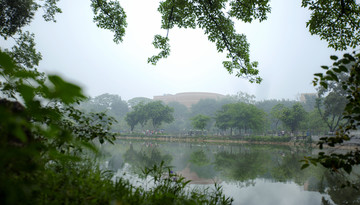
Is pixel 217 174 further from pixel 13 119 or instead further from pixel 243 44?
pixel 13 119

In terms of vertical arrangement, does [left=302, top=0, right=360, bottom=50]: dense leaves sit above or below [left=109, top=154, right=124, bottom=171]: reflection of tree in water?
above

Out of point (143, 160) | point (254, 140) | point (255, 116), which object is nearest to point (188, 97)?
point (255, 116)

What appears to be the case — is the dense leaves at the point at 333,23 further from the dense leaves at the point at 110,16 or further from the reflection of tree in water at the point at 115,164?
the reflection of tree in water at the point at 115,164

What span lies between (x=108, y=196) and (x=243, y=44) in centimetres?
508

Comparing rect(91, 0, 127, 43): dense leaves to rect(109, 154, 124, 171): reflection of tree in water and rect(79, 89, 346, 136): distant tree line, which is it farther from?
rect(79, 89, 346, 136): distant tree line

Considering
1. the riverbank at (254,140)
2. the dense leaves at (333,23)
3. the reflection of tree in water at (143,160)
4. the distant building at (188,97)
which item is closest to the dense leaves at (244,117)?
the riverbank at (254,140)

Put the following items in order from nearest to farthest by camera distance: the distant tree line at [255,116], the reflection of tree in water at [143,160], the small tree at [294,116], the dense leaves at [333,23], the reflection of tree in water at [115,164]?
1. the dense leaves at [333,23]
2. the reflection of tree in water at [115,164]
3. the reflection of tree in water at [143,160]
4. the distant tree line at [255,116]
5. the small tree at [294,116]

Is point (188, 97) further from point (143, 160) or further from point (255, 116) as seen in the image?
point (143, 160)

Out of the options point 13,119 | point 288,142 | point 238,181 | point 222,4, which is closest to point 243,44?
point 222,4

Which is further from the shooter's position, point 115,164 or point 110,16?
point 115,164

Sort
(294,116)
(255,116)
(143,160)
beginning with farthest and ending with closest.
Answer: (255,116) < (294,116) < (143,160)

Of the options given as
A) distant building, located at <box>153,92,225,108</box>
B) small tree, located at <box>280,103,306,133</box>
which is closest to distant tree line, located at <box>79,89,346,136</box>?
small tree, located at <box>280,103,306,133</box>

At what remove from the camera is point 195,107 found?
63.2 metres

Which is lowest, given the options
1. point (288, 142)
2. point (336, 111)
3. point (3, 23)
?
point (288, 142)
